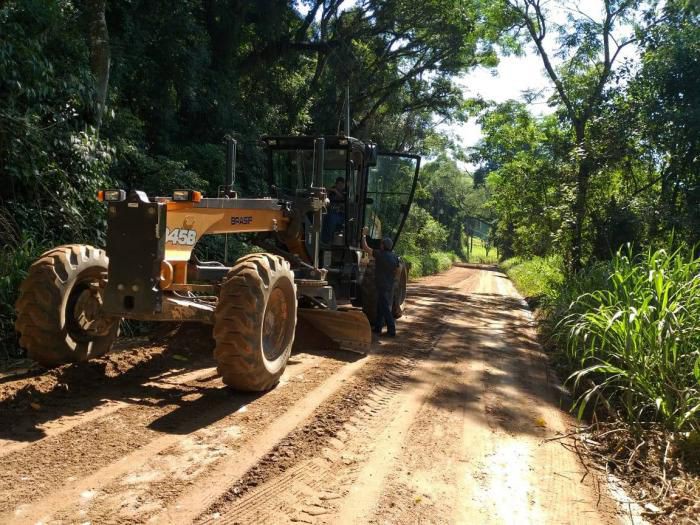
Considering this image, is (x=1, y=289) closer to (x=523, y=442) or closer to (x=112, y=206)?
(x=112, y=206)

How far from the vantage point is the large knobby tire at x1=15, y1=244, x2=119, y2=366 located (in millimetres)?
4699

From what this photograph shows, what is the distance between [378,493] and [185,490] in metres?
1.14

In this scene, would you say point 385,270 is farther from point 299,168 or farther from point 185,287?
point 185,287

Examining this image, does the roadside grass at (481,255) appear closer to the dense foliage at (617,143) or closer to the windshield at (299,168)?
the dense foliage at (617,143)

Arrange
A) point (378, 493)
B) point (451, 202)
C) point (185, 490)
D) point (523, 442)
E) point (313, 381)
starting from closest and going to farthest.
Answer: point (185, 490)
point (378, 493)
point (523, 442)
point (313, 381)
point (451, 202)

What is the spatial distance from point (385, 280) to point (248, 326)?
468cm

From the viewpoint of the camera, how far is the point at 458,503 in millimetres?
3344

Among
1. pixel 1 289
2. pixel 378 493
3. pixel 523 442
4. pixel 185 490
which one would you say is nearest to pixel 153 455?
pixel 185 490

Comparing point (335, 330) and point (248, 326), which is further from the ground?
point (248, 326)

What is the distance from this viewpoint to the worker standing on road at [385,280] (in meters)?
9.00

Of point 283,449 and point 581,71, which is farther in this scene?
point 581,71

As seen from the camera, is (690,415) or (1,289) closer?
(690,415)

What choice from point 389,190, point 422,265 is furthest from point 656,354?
point 422,265

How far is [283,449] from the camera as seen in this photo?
153 inches
